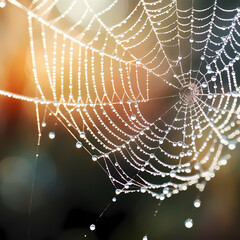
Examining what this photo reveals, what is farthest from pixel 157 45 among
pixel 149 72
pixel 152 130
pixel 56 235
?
pixel 56 235

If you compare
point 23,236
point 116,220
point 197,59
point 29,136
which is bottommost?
point 23,236

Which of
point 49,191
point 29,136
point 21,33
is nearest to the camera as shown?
point 21,33

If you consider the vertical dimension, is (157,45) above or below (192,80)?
above

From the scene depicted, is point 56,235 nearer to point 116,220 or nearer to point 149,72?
point 116,220

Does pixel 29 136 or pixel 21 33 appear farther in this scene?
pixel 29 136

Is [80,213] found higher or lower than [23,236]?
higher

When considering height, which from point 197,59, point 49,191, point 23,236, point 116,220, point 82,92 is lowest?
point 23,236

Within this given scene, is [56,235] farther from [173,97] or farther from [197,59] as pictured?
[197,59]

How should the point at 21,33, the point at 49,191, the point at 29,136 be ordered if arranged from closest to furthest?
the point at 21,33 < the point at 29,136 < the point at 49,191

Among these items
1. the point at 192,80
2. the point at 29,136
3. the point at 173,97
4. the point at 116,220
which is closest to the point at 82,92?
the point at 29,136
